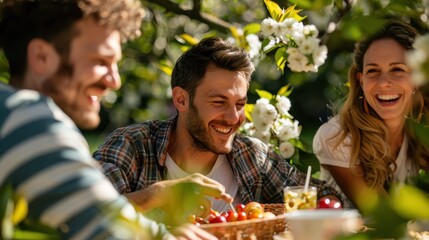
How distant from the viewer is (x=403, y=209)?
0.82m

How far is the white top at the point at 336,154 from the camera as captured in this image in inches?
124

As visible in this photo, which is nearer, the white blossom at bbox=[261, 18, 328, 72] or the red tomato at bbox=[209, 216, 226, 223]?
the red tomato at bbox=[209, 216, 226, 223]

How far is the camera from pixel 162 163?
112 inches

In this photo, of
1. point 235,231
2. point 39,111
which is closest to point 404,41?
point 235,231

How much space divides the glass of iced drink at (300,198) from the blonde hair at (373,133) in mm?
865

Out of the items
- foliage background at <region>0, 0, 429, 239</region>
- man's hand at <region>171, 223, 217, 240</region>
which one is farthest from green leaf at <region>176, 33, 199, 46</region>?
man's hand at <region>171, 223, 217, 240</region>

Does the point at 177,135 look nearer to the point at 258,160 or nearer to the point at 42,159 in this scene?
the point at 258,160

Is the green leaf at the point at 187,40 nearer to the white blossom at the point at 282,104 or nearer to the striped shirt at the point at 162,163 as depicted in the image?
the white blossom at the point at 282,104

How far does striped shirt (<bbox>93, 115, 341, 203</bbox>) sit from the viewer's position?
9.02 ft

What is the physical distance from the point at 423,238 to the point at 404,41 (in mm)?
1153

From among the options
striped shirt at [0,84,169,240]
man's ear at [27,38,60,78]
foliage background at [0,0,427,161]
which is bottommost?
foliage background at [0,0,427,161]

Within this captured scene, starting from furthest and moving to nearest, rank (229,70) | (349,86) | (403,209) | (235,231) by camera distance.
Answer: (349,86)
(229,70)
(235,231)
(403,209)

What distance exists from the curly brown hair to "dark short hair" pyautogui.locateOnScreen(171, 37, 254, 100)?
1411 mm

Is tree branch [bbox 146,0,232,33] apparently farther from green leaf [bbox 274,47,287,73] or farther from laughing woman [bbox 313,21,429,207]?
laughing woman [bbox 313,21,429,207]
